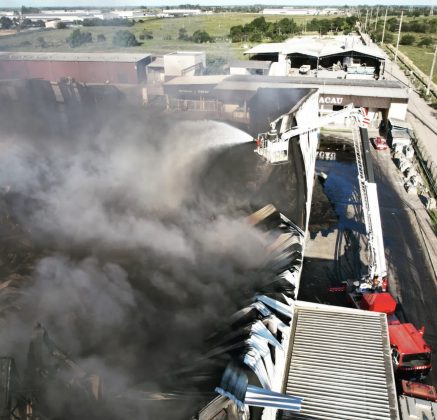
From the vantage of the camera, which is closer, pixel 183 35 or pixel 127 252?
pixel 127 252

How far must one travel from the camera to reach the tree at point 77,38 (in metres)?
13.9

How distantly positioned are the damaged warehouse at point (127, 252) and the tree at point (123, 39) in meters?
3.51

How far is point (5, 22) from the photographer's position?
923cm

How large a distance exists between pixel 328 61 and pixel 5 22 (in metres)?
30.8

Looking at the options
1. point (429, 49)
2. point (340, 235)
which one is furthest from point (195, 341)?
point (429, 49)

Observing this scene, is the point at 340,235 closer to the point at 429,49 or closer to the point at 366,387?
the point at 366,387

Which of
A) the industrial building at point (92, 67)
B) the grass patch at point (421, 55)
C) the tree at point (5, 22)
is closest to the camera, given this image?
the tree at point (5, 22)

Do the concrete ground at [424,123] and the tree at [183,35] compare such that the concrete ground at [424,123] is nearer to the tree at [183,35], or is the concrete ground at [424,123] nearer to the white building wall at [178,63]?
the white building wall at [178,63]

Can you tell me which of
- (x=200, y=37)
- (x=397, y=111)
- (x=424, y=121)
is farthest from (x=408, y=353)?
(x=200, y=37)

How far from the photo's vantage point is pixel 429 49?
58.5m

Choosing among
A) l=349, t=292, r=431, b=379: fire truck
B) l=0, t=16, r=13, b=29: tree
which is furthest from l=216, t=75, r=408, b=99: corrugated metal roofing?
l=349, t=292, r=431, b=379: fire truck

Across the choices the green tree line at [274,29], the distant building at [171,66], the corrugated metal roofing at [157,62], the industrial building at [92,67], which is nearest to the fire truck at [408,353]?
the industrial building at [92,67]

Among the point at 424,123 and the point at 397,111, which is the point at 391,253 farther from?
the point at 424,123

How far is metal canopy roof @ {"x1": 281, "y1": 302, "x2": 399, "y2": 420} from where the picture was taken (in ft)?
20.6
